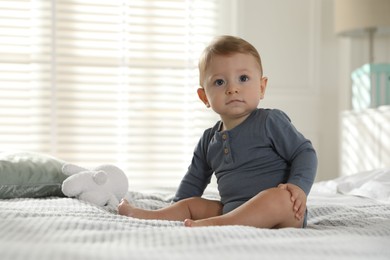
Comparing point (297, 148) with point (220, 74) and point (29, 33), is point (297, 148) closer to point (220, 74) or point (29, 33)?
point (220, 74)

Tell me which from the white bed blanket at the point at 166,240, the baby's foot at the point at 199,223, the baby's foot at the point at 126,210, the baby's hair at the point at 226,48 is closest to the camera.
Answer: the white bed blanket at the point at 166,240

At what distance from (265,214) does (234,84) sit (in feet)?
1.34

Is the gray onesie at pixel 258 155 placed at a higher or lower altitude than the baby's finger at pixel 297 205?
higher

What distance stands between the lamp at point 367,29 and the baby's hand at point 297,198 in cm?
226

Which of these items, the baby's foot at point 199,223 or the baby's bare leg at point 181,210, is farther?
the baby's bare leg at point 181,210

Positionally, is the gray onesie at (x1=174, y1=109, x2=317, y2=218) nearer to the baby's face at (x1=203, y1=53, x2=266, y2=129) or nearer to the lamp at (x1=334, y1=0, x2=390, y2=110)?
the baby's face at (x1=203, y1=53, x2=266, y2=129)

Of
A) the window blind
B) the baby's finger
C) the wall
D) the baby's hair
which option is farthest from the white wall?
the baby's finger

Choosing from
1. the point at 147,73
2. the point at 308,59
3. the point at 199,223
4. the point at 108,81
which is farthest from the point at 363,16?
the point at 199,223

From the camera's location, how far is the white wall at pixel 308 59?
4.02 meters

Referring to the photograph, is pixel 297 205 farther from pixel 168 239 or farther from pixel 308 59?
pixel 308 59

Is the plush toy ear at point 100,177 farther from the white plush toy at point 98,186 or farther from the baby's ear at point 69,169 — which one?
the baby's ear at point 69,169

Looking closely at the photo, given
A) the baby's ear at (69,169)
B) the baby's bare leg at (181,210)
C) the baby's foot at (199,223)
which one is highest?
the baby's ear at (69,169)

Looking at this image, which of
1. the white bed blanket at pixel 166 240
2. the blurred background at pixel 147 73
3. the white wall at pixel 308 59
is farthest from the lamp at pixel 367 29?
the white bed blanket at pixel 166 240

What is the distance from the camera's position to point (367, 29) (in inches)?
144
